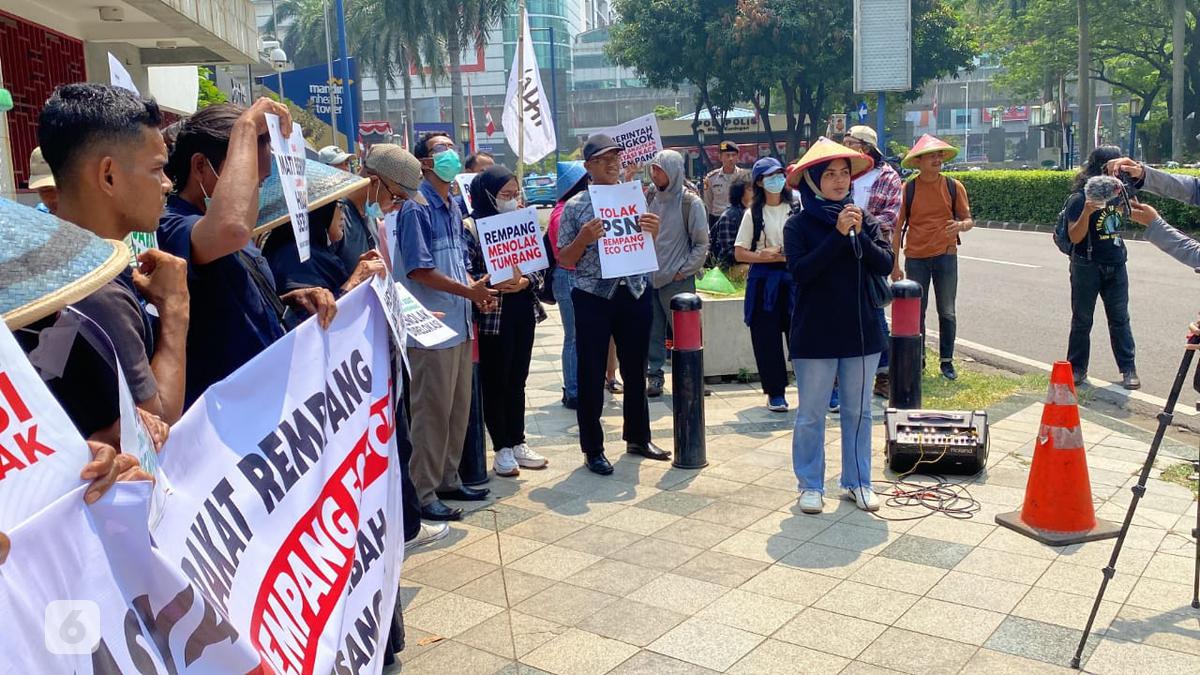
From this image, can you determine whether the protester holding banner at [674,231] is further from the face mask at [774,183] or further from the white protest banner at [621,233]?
the white protest banner at [621,233]

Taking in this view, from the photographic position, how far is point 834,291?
18.1ft

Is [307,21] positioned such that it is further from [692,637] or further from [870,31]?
[692,637]

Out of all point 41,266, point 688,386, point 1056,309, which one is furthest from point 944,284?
point 41,266

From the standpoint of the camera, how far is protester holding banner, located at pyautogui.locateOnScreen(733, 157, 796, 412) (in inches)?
313

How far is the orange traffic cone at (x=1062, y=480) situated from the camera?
5.10 meters

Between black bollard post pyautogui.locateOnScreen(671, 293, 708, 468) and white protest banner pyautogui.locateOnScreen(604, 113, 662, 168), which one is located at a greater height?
white protest banner pyautogui.locateOnScreen(604, 113, 662, 168)

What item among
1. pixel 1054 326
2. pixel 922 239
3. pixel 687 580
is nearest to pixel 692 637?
pixel 687 580

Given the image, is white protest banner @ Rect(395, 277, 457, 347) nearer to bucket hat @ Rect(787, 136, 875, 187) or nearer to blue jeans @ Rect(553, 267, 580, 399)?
bucket hat @ Rect(787, 136, 875, 187)

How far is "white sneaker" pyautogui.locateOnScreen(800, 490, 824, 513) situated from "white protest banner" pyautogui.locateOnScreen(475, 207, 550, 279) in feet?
7.12

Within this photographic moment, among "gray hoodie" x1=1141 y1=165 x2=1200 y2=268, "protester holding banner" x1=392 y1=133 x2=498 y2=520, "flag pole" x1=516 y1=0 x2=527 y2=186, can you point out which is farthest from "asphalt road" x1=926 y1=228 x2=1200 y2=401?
"protester holding banner" x1=392 y1=133 x2=498 y2=520

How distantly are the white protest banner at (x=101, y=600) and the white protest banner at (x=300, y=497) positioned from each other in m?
0.16

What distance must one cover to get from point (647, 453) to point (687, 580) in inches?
82.7

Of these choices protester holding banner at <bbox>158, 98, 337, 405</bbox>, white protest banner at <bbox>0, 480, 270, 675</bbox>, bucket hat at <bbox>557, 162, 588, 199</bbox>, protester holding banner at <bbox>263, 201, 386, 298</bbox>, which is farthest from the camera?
bucket hat at <bbox>557, 162, 588, 199</bbox>

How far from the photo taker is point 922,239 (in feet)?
29.0
